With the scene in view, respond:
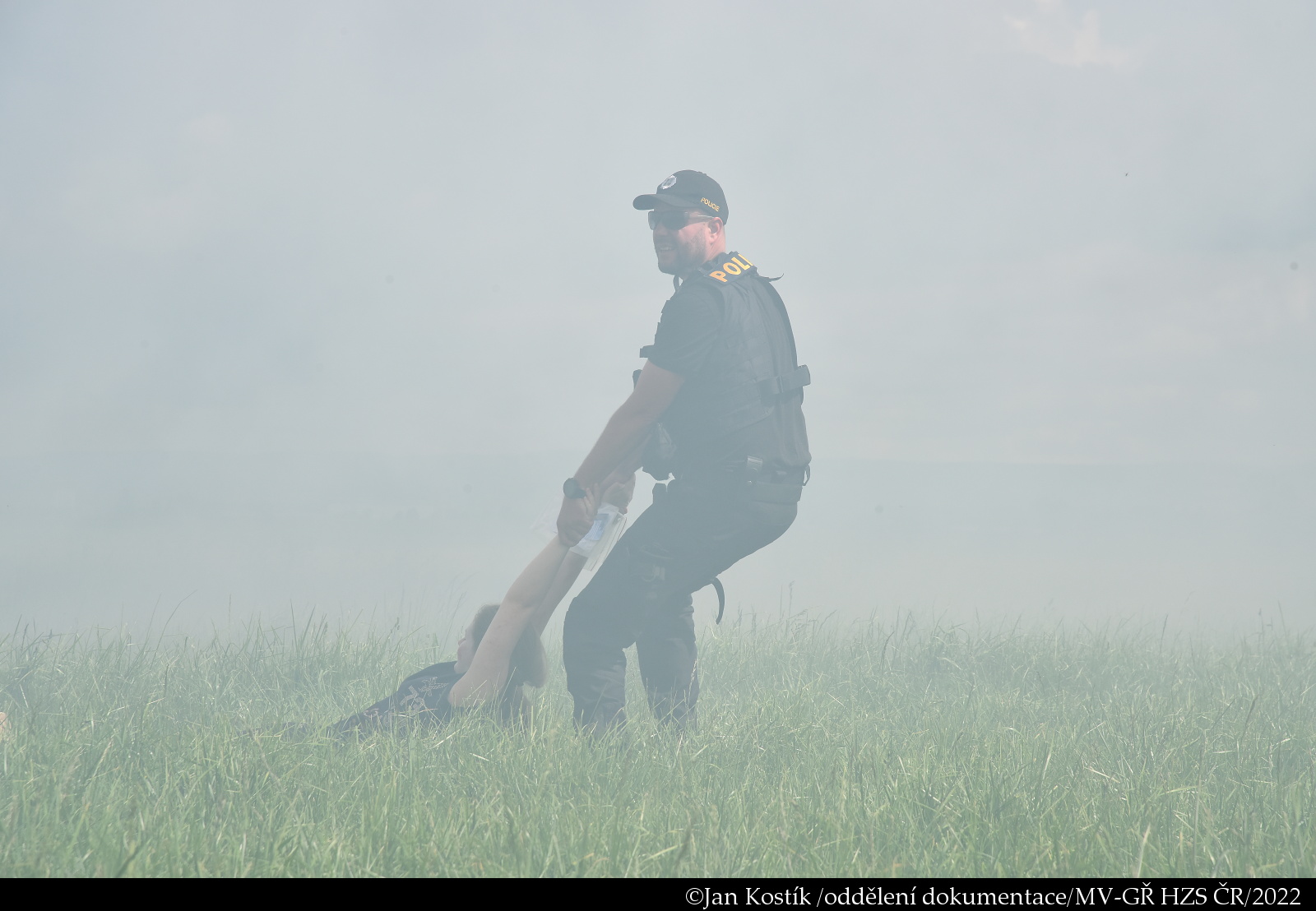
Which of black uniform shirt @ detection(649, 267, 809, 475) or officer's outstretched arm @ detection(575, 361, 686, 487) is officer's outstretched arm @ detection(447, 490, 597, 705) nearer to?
officer's outstretched arm @ detection(575, 361, 686, 487)

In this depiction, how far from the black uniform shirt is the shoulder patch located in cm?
13

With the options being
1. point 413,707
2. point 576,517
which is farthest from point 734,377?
point 413,707

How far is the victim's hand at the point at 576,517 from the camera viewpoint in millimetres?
3793

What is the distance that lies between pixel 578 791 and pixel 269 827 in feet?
3.00

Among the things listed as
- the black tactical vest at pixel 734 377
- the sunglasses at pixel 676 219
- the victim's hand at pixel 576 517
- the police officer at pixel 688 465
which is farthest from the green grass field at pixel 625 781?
the sunglasses at pixel 676 219

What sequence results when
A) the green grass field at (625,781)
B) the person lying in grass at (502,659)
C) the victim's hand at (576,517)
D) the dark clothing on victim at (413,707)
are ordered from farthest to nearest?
1. the victim's hand at (576,517)
2. the person lying in grass at (502,659)
3. the dark clothing on victim at (413,707)
4. the green grass field at (625,781)

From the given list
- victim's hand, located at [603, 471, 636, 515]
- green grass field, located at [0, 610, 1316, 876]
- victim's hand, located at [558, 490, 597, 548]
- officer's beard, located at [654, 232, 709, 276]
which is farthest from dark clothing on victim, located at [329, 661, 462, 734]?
officer's beard, located at [654, 232, 709, 276]

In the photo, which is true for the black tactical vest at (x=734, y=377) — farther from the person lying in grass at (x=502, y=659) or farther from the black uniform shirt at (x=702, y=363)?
the person lying in grass at (x=502, y=659)

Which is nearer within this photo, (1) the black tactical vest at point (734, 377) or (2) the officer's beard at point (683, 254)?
(1) the black tactical vest at point (734, 377)

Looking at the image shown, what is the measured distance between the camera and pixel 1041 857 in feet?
7.07

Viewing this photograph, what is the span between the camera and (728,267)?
3967 millimetres

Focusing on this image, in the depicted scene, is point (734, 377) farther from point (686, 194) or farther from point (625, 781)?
point (625, 781)

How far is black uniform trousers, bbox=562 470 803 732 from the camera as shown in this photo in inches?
145

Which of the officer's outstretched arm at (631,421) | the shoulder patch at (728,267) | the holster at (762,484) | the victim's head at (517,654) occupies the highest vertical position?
the shoulder patch at (728,267)
